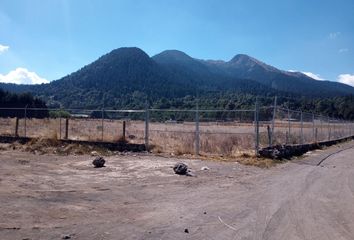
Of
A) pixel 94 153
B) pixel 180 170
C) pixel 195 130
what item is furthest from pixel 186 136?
pixel 180 170

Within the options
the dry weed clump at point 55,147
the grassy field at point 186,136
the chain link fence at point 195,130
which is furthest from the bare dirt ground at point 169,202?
the grassy field at point 186,136

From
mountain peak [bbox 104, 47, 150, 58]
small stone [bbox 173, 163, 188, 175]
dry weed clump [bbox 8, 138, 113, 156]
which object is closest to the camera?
small stone [bbox 173, 163, 188, 175]

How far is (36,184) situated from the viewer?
12188 mm

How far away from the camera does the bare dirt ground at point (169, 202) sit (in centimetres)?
766

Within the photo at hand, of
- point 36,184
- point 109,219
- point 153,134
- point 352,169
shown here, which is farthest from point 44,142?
point 109,219

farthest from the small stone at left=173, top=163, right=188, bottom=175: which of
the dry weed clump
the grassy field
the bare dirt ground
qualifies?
the dry weed clump

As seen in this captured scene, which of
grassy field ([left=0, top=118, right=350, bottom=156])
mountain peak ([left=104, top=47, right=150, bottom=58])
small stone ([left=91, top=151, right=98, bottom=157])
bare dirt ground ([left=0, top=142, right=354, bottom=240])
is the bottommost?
bare dirt ground ([left=0, top=142, right=354, bottom=240])

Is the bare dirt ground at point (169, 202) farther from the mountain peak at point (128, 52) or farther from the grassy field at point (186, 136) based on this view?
the mountain peak at point (128, 52)

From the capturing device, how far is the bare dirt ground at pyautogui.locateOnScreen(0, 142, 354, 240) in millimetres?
7656

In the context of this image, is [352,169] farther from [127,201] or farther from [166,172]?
[127,201]

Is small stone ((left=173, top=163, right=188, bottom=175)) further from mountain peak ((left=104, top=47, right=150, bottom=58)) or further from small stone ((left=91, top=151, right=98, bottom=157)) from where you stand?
mountain peak ((left=104, top=47, right=150, bottom=58))

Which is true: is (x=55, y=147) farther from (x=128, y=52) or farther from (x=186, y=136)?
(x=128, y=52)

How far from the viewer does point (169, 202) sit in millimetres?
10312

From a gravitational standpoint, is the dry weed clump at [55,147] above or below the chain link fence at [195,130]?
below
